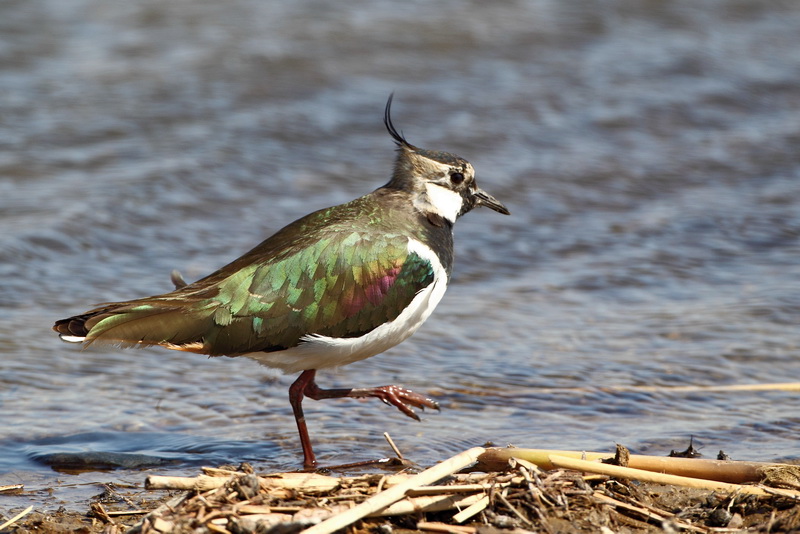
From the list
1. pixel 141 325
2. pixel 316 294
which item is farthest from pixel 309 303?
pixel 141 325

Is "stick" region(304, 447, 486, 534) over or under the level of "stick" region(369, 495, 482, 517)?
over

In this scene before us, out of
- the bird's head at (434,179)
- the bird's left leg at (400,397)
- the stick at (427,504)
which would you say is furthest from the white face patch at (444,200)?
the stick at (427,504)

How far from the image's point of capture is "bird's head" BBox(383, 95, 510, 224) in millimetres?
5559

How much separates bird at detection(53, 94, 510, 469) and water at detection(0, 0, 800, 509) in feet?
1.01

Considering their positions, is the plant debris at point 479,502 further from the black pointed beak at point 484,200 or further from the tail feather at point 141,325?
the black pointed beak at point 484,200

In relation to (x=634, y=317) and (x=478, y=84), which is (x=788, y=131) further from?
(x=634, y=317)

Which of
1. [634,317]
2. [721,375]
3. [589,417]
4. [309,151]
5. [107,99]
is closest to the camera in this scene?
[589,417]

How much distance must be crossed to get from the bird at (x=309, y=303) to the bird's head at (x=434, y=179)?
0.60 ft

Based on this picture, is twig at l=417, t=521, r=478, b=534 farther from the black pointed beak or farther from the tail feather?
the black pointed beak

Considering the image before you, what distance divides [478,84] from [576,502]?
28.8ft

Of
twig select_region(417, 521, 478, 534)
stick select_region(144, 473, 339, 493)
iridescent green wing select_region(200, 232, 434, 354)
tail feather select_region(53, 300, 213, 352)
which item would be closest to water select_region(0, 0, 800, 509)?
tail feather select_region(53, 300, 213, 352)

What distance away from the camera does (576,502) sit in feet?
13.3

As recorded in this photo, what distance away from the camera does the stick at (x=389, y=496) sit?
3.68m

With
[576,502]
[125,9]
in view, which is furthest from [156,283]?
[125,9]
